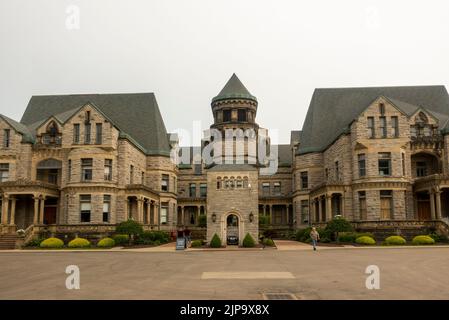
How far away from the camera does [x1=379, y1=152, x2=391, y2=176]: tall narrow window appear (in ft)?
149

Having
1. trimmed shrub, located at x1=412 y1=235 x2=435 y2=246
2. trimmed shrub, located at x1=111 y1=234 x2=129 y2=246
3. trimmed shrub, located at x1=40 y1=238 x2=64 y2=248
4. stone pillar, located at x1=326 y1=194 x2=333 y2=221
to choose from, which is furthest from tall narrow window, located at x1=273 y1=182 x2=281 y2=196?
trimmed shrub, located at x1=40 y1=238 x2=64 y2=248

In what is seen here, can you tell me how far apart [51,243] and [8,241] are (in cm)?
426

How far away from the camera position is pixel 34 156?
4888 centimetres

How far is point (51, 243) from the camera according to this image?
1559 inches

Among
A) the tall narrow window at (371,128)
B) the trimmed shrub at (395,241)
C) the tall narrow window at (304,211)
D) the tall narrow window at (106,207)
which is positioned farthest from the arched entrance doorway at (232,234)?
the tall narrow window at (304,211)

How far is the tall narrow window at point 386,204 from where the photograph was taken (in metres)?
44.9

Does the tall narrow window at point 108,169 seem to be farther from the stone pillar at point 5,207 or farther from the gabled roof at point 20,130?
the stone pillar at point 5,207

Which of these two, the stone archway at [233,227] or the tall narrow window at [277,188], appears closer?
the stone archway at [233,227]

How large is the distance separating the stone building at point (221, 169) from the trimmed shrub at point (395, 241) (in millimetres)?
3129

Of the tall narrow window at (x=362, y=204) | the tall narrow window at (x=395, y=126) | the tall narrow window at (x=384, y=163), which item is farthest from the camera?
the tall narrow window at (x=362, y=204)

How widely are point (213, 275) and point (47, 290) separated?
626 cm

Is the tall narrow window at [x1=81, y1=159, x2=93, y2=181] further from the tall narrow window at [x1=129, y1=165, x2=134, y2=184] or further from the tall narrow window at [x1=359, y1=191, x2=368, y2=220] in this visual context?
the tall narrow window at [x1=359, y1=191, x2=368, y2=220]

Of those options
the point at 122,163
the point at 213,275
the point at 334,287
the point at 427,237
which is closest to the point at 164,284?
the point at 213,275
